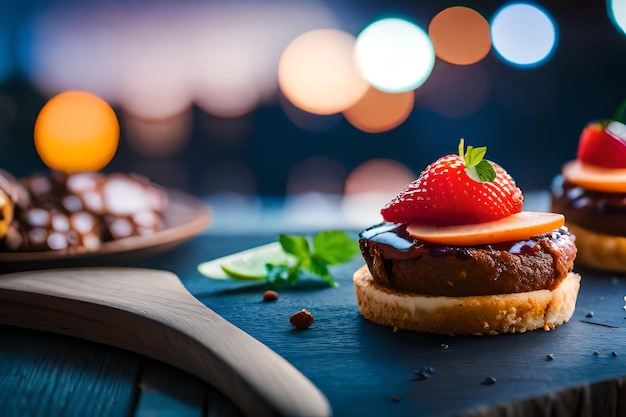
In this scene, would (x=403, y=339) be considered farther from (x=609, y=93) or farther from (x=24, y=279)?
(x=609, y=93)

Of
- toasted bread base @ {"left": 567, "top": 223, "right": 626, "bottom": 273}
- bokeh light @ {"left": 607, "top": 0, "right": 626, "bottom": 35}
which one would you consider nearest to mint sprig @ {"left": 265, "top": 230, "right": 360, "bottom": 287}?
toasted bread base @ {"left": 567, "top": 223, "right": 626, "bottom": 273}

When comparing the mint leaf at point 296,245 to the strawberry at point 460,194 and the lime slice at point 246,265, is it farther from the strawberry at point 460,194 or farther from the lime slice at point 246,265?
the strawberry at point 460,194

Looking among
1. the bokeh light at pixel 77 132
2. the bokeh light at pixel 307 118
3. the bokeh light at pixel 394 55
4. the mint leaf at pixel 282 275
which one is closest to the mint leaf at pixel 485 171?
the mint leaf at pixel 282 275

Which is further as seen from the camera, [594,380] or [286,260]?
[286,260]

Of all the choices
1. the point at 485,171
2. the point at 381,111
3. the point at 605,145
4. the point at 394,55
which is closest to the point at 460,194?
the point at 485,171

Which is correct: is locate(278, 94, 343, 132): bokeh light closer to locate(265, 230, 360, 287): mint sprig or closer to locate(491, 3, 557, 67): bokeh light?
locate(491, 3, 557, 67): bokeh light

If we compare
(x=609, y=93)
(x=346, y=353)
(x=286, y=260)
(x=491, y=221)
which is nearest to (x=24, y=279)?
(x=286, y=260)
